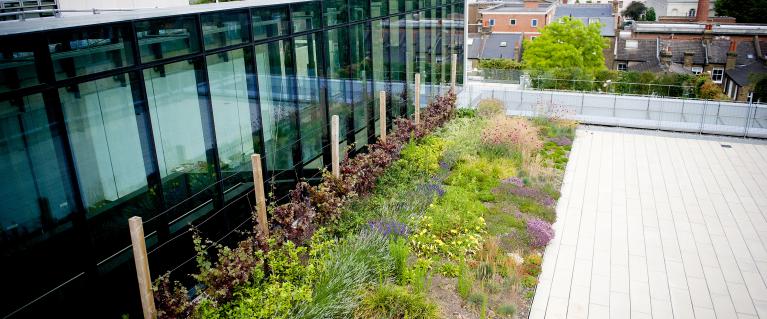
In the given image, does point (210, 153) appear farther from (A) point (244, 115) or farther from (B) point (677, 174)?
(B) point (677, 174)

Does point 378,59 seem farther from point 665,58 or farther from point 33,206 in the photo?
point 665,58

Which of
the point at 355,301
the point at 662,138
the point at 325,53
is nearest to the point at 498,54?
the point at 662,138

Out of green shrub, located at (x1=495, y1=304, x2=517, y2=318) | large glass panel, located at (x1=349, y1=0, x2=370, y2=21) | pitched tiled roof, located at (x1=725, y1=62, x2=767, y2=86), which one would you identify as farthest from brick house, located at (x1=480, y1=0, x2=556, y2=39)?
green shrub, located at (x1=495, y1=304, x2=517, y2=318)

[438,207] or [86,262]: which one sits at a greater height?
[86,262]

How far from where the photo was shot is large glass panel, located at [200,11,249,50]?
569 centimetres

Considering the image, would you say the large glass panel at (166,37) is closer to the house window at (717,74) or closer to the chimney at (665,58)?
the chimney at (665,58)

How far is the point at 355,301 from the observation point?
5559mm

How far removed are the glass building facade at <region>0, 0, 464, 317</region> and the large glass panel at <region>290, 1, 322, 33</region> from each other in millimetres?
26

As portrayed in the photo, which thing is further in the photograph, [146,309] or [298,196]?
[298,196]

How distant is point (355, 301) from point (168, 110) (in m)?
2.63

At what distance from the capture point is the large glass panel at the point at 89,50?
4234 mm

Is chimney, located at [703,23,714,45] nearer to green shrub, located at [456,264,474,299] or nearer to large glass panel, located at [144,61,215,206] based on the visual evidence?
green shrub, located at [456,264,474,299]

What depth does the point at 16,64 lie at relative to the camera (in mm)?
3898

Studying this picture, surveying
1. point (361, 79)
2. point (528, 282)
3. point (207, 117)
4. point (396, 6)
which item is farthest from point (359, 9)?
point (528, 282)
